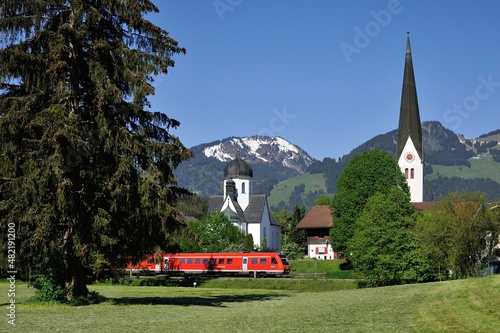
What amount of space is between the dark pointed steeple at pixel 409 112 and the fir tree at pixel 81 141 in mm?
86210

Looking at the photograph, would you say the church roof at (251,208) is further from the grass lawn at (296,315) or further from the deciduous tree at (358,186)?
the grass lawn at (296,315)

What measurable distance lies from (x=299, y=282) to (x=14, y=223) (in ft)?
102

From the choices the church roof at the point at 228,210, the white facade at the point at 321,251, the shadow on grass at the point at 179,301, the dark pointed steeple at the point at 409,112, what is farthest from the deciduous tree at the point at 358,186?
the shadow on grass at the point at 179,301

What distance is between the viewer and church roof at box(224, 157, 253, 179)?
4828 inches

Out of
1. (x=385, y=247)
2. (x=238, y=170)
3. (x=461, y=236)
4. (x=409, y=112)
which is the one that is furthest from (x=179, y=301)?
(x=238, y=170)

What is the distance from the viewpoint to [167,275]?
221 ft

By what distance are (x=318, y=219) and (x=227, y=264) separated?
36.1 meters

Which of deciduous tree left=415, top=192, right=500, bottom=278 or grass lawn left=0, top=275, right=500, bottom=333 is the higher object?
deciduous tree left=415, top=192, right=500, bottom=278

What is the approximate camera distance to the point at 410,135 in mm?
110000

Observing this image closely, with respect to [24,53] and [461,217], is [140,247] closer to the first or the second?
[24,53]

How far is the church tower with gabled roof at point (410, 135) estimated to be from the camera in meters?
108

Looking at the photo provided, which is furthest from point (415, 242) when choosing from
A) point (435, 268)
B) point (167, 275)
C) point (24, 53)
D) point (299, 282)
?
point (24, 53)

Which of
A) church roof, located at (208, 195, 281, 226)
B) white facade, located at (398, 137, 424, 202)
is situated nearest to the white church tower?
church roof, located at (208, 195, 281, 226)

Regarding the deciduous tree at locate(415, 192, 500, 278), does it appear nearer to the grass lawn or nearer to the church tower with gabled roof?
the grass lawn
